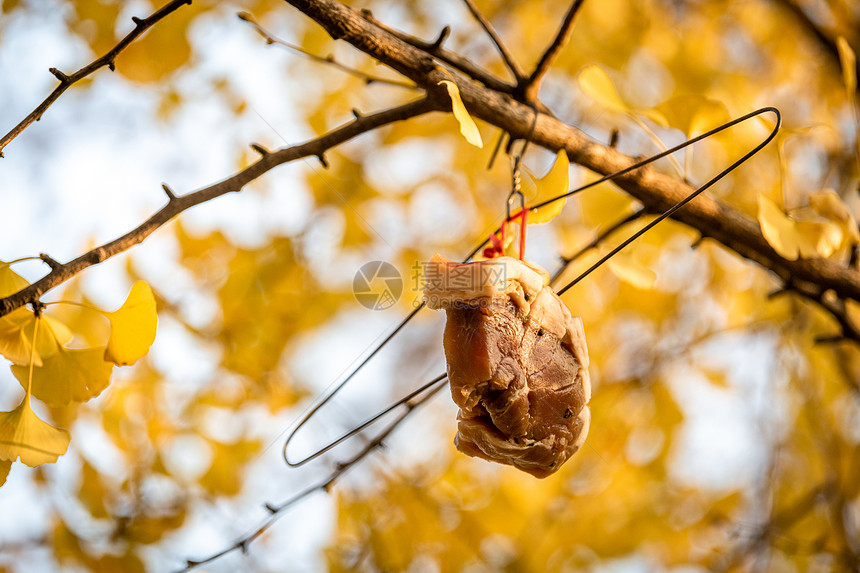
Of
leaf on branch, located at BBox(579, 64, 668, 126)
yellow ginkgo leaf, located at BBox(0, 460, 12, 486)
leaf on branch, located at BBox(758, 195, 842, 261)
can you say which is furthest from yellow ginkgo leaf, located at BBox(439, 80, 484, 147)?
yellow ginkgo leaf, located at BBox(0, 460, 12, 486)

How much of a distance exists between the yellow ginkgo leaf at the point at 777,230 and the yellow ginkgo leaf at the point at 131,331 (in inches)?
20.0

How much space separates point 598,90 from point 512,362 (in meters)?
0.30

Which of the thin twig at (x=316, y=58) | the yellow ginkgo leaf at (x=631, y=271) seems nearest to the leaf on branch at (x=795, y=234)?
the yellow ginkgo leaf at (x=631, y=271)

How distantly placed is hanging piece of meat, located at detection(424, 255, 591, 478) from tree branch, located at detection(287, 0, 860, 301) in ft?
0.49

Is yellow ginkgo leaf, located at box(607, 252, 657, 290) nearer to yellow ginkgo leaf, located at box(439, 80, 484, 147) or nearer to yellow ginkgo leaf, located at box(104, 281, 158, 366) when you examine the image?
yellow ginkgo leaf, located at box(439, 80, 484, 147)

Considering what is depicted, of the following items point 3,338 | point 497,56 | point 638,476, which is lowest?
point 638,476

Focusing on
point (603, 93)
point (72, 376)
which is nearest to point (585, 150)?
point (603, 93)

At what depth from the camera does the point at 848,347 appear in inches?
54.6

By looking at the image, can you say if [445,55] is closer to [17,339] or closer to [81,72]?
[81,72]

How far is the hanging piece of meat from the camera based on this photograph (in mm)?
406

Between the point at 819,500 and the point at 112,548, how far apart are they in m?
1.32

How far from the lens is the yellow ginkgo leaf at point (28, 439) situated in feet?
1.42

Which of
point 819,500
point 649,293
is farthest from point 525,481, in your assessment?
point 819,500

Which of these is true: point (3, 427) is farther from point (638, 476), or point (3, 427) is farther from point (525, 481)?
point (638, 476)
